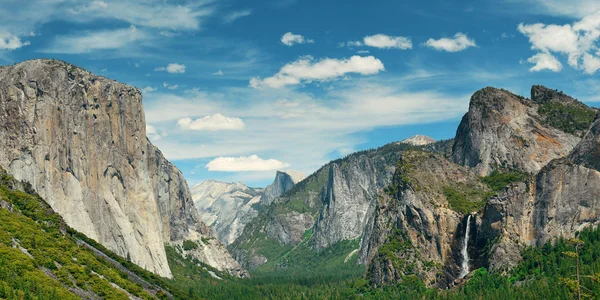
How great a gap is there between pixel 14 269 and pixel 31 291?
904 centimetres

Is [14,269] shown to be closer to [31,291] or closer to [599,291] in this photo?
[31,291]

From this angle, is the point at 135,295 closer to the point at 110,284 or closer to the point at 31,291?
the point at 110,284

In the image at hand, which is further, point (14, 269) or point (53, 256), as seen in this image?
point (53, 256)

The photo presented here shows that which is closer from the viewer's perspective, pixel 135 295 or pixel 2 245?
pixel 2 245

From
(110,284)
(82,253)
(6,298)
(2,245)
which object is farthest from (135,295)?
(6,298)

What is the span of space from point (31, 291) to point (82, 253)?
174ft

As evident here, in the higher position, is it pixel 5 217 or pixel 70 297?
pixel 5 217

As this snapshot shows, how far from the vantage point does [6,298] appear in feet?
434

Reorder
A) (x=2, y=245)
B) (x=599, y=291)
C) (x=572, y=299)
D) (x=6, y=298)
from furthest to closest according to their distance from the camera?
(x=572, y=299), (x=599, y=291), (x=2, y=245), (x=6, y=298)

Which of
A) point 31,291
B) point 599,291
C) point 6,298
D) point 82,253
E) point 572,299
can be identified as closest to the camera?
point 6,298

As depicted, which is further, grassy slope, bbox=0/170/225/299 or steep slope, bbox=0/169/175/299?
steep slope, bbox=0/169/175/299

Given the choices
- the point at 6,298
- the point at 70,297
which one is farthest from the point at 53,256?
the point at 6,298

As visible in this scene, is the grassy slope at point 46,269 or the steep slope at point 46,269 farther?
the steep slope at point 46,269

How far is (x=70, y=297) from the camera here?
15150 cm
